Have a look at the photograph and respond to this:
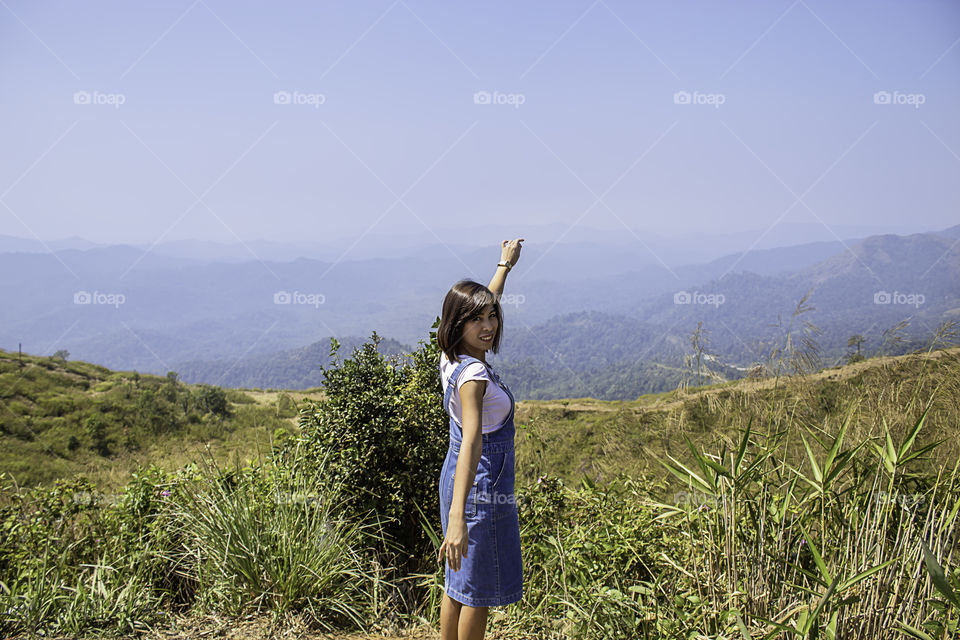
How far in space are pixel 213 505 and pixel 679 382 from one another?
2749 mm

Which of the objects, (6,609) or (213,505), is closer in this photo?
(6,609)

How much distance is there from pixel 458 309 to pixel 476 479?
0.68 meters

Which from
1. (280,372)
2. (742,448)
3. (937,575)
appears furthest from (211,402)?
(280,372)

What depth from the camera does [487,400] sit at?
89.9 inches

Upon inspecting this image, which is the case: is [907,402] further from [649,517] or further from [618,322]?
[618,322]

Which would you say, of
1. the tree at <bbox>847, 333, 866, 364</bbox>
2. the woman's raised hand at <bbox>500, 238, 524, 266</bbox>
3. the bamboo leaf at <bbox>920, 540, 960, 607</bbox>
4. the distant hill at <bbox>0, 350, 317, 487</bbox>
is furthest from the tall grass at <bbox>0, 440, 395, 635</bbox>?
the distant hill at <bbox>0, 350, 317, 487</bbox>

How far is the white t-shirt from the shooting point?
7.30 feet

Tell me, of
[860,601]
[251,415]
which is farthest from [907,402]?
[251,415]

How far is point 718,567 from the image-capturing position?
8.46 feet

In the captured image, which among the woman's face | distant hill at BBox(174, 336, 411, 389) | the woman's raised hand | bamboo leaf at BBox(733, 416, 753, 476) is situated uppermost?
distant hill at BBox(174, 336, 411, 389)

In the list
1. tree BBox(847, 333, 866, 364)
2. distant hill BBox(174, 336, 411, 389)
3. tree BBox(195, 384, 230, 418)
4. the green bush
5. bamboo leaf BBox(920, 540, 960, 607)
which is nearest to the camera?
bamboo leaf BBox(920, 540, 960, 607)

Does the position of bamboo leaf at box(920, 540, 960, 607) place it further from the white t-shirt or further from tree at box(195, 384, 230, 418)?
tree at box(195, 384, 230, 418)

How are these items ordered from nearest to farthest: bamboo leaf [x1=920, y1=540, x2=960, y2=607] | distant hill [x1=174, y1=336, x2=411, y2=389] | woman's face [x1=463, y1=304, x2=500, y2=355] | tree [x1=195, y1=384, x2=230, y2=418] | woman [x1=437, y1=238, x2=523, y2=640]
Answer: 1. bamboo leaf [x1=920, y1=540, x2=960, y2=607]
2. woman [x1=437, y1=238, x2=523, y2=640]
3. woman's face [x1=463, y1=304, x2=500, y2=355]
4. tree [x1=195, y1=384, x2=230, y2=418]
5. distant hill [x1=174, y1=336, x2=411, y2=389]

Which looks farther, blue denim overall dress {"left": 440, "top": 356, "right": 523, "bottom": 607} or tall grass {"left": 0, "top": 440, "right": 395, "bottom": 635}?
tall grass {"left": 0, "top": 440, "right": 395, "bottom": 635}
